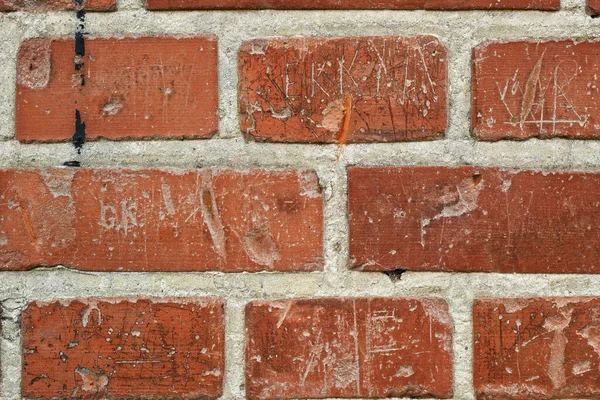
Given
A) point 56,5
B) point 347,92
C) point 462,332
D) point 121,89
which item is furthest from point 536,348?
point 56,5

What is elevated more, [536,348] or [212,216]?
[212,216]

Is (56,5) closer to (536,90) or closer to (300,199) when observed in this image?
(300,199)

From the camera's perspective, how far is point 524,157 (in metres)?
0.60

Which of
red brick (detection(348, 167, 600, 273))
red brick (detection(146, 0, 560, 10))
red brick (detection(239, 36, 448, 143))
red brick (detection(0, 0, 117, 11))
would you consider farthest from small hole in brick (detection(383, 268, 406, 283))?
red brick (detection(0, 0, 117, 11))

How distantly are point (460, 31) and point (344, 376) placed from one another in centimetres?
38

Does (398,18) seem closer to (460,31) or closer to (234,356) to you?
(460,31)

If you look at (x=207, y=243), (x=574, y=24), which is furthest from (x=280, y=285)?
(x=574, y=24)

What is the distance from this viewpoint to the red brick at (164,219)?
598 mm

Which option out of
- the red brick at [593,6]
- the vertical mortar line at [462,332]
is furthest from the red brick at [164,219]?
the red brick at [593,6]

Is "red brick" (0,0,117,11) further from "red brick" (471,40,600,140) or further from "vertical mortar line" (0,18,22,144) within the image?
"red brick" (471,40,600,140)

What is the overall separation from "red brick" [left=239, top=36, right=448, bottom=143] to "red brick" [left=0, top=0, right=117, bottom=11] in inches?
6.2

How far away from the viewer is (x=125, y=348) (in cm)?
61

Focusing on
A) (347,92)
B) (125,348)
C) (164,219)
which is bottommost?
(125,348)

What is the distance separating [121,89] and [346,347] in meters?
0.36
